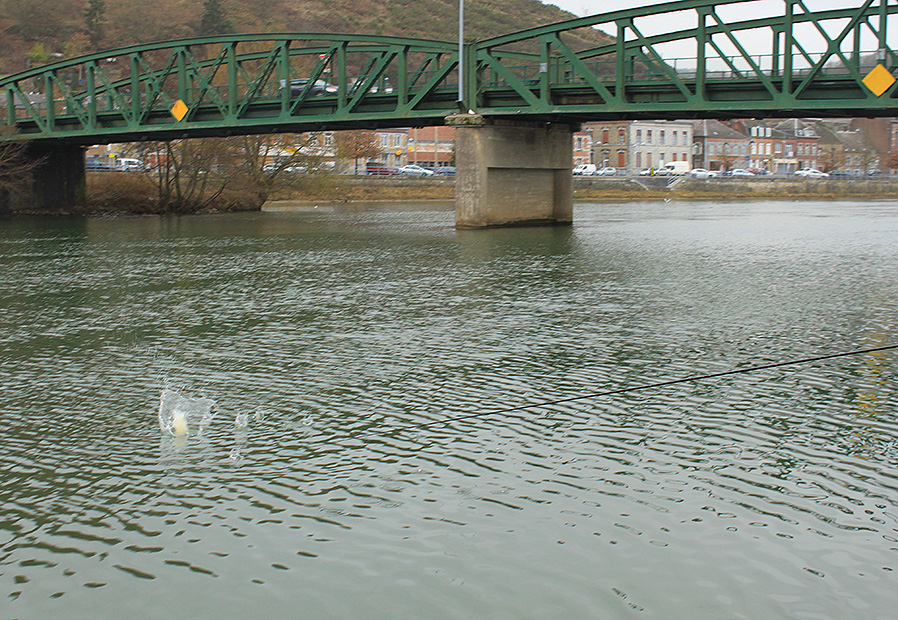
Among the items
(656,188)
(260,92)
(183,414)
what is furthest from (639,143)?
(183,414)

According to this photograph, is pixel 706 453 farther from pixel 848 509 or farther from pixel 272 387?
pixel 272 387

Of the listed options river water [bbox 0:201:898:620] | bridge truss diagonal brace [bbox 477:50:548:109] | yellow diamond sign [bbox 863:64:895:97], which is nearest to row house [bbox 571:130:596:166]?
bridge truss diagonal brace [bbox 477:50:548:109]

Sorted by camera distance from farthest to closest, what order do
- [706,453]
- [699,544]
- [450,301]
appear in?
1. [450,301]
2. [706,453]
3. [699,544]

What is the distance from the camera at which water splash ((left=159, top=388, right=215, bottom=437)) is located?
10.9 m

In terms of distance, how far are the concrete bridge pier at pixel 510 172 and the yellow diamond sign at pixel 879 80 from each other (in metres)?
15.5

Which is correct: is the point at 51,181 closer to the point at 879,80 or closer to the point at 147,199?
the point at 147,199

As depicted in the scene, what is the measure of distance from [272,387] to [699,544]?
266 inches

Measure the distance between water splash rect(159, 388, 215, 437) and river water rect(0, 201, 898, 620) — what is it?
0.05m

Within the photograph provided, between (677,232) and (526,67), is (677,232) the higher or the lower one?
the lower one

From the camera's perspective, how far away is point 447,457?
981 cm

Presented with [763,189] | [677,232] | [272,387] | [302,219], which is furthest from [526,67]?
[763,189]

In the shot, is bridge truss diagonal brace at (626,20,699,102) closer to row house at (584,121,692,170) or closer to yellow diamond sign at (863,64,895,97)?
yellow diamond sign at (863,64,895,97)

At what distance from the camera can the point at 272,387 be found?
1290cm

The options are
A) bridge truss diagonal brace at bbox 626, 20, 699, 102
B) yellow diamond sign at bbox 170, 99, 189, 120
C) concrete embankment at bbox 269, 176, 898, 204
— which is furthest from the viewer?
concrete embankment at bbox 269, 176, 898, 204
